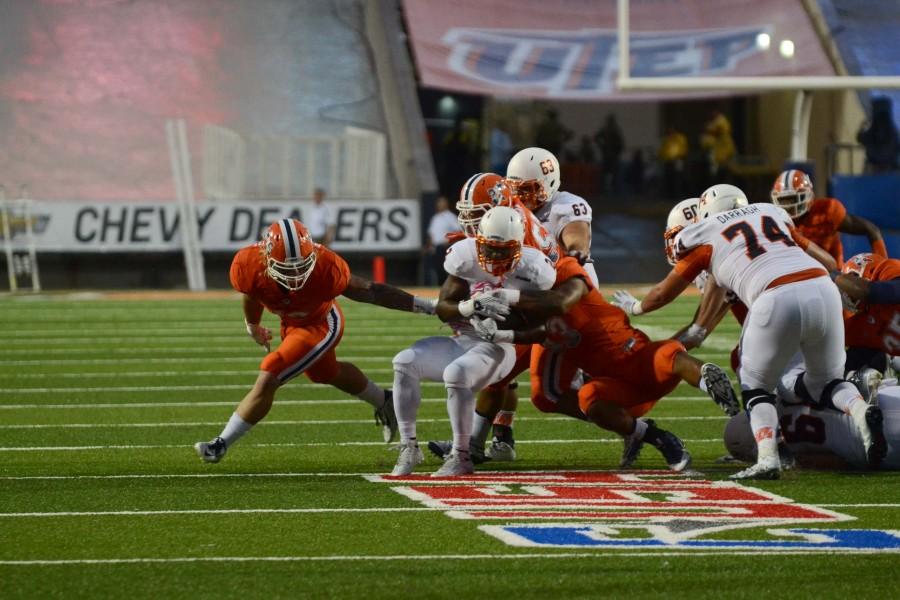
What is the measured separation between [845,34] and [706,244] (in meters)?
11.1

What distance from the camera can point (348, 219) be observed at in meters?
23.5

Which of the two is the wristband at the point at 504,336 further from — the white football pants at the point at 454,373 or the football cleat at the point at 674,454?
the football cleat at the point at 674,454

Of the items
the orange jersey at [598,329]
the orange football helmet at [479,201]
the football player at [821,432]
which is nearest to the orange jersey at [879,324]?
the football player at [821,432]

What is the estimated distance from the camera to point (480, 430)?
25.6ft

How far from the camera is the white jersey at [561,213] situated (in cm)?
827

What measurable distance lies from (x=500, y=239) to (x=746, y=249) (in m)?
1.06

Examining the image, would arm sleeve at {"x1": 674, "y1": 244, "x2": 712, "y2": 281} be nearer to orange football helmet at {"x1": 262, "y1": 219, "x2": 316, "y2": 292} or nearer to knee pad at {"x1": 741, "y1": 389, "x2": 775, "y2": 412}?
knee pad at {"x1": 741, "y1": 389, "x2": 775, "y2": 412}

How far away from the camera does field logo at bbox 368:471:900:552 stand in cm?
549

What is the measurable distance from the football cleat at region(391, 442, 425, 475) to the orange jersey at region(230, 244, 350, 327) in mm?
865

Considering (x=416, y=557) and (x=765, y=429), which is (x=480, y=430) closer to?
(x=765, y=429)

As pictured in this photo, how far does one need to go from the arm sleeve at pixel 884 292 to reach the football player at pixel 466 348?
1664mm

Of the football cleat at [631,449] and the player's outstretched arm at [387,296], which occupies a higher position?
the player's outstretched arm at [387,296]

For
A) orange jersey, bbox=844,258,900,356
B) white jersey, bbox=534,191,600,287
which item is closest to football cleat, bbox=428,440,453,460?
white jersey, bbox=534,191,600,287

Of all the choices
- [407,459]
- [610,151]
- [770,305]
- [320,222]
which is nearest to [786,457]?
[770,305]
